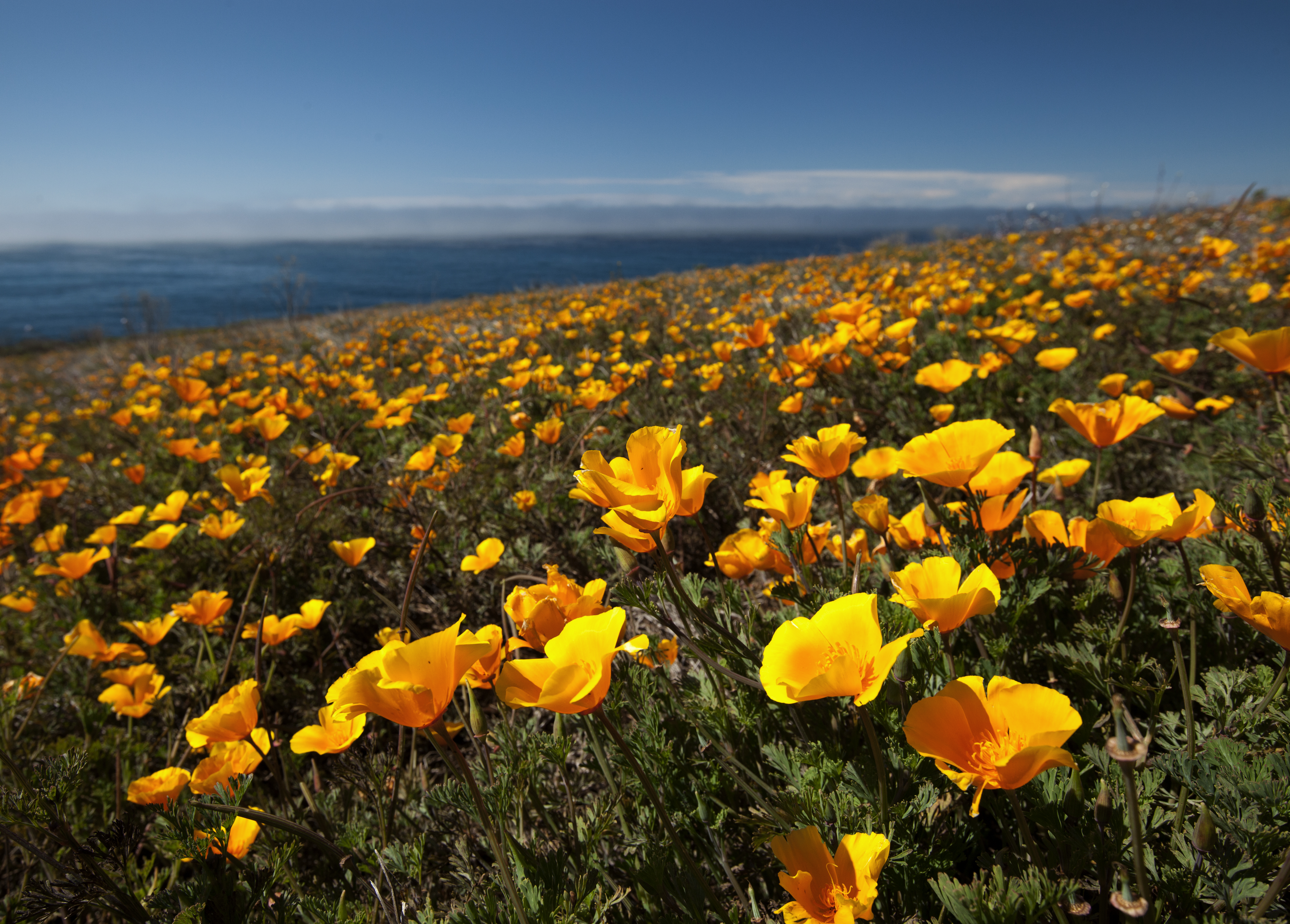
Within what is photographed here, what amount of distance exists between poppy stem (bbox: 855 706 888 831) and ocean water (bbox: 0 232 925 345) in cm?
775

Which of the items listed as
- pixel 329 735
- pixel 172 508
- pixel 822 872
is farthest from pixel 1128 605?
pixel 172 508

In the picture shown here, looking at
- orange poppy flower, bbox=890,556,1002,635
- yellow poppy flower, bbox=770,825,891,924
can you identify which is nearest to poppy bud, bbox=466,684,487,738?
yellow poppy flower, bbox=770,825,891,924

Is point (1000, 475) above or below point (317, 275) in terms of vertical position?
below

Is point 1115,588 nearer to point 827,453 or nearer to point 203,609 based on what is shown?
point 827,453

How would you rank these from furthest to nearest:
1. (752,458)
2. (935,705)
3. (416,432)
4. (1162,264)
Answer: (1162,264)
(416,432)
(752,458)
(935,705)

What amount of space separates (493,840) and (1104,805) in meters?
0.94

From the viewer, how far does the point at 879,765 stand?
943 millimetres

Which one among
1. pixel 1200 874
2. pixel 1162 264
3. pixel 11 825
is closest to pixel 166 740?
pixel 11 825

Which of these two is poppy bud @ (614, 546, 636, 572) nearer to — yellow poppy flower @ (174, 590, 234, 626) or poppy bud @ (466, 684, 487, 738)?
poppy bud @ (466, 684, 487, 738)

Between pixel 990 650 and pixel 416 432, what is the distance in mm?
3725

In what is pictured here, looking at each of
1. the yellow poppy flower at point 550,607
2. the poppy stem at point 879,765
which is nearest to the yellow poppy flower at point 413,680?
the yellow poppy flower at point 550,607

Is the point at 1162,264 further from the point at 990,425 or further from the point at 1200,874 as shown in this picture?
the point at 1200,874

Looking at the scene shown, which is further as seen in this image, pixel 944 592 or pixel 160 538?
pixel 160 538

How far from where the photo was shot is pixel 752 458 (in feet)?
9.99
